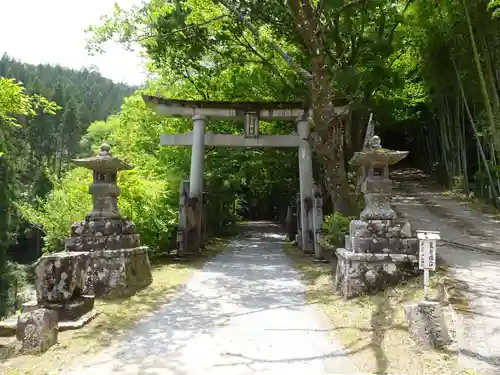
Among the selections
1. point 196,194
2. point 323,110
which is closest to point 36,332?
point 323,110

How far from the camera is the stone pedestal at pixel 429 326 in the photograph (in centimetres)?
439

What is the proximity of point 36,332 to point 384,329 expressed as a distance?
3.97 m

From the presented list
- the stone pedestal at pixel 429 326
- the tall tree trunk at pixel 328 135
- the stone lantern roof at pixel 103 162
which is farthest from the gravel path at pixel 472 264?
the stone lantern roof at pixel 103 162

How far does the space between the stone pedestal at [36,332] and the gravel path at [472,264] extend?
4273mm

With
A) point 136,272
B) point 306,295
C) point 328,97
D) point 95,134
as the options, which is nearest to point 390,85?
point 328,97

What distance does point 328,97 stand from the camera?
30.5ft

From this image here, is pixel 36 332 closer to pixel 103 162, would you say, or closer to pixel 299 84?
pixel 103 162

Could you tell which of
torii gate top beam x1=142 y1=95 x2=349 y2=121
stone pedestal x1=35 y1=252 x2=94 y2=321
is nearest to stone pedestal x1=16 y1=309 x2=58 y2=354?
stone pedestal x1=35 y1=252 x2=94 y2=321

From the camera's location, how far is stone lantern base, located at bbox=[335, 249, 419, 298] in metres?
6.62

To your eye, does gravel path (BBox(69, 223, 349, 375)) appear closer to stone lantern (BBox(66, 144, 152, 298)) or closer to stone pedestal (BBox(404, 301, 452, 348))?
stone pedestal (BBox(404, 301, 452, 348))

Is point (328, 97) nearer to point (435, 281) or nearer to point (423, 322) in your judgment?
point (435, 281)

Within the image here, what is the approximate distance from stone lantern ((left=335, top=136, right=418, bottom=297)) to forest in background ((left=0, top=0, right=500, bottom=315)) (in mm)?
1707

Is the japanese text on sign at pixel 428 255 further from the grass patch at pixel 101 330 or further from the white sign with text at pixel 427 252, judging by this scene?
the grass patch at pixel 101 330

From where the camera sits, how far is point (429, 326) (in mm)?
4457
